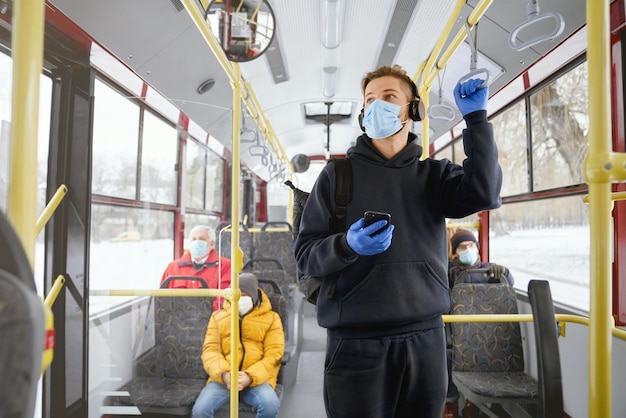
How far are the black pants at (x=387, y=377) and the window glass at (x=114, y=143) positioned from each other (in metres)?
1.05

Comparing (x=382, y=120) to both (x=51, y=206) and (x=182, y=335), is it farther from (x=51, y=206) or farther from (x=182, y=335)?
(x=182, y=335)

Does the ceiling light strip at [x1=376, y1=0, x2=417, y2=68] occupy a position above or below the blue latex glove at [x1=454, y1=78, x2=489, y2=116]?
above

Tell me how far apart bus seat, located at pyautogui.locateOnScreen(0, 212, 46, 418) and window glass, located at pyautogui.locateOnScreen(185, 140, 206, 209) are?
7.26ft

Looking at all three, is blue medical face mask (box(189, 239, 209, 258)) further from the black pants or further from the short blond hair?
the short blond hair

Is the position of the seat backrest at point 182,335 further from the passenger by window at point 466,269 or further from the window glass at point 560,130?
the window glass at point 560,130

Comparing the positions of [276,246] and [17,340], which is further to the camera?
[276,246]

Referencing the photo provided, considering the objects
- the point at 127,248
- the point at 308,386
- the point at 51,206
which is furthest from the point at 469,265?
the point at 51,206

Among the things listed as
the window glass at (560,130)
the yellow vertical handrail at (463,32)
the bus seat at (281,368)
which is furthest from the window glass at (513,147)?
the bus seat at (281,368)

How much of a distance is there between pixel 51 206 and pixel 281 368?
6.86ft

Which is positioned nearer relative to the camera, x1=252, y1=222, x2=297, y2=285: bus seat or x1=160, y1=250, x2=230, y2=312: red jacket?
x1=160, y1=250, x2=230, y2=312: red jacket

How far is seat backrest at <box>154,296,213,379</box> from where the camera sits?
7.97ft

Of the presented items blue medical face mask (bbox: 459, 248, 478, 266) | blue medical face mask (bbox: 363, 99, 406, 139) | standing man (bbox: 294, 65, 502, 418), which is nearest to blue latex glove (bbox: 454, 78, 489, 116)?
standing man (bbox: 294, 65, 502, 418)

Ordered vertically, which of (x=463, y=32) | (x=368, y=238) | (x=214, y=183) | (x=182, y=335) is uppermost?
(x=463, y=32)

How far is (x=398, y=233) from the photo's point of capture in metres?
1.33
